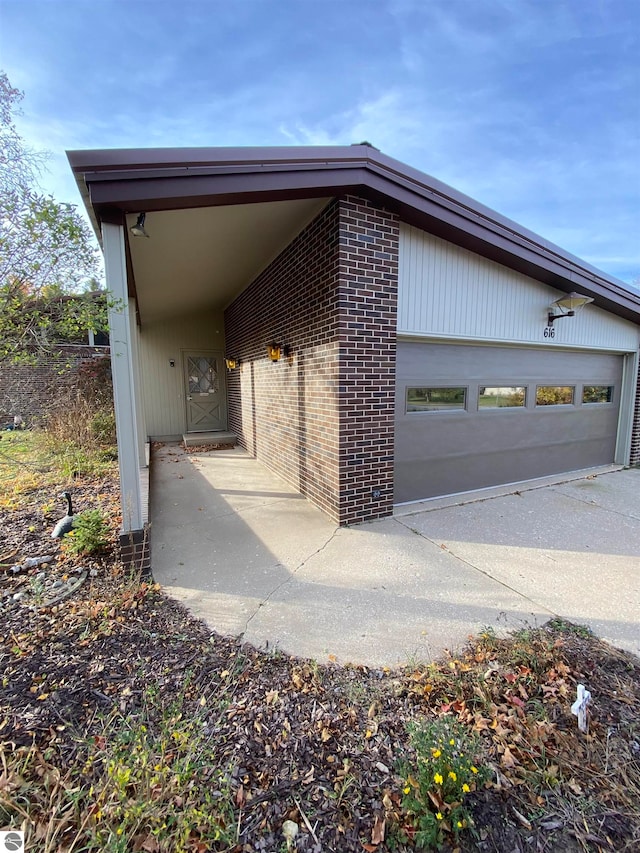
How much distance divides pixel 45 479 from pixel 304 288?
4.88m

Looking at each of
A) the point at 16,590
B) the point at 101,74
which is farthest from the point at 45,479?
the point at 101,74

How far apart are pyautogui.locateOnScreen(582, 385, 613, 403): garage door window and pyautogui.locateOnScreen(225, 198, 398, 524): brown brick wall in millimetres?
4571

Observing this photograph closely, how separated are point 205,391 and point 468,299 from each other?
8036 millimetres

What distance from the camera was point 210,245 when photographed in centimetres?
512

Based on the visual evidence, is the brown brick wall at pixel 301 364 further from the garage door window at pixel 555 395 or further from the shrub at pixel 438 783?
the garage door window at pixel 555 395

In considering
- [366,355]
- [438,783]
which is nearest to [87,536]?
[438,783]

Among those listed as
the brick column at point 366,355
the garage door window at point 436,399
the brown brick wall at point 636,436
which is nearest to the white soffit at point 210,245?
the brick column at point 366,355

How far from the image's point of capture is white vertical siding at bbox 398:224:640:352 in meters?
4.56

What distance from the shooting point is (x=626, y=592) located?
296 centimetres

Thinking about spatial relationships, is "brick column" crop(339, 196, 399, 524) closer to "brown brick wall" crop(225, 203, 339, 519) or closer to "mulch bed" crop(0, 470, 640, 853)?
"brown brick wall" crop(225, 203, 339, 519)

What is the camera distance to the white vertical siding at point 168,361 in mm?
10383

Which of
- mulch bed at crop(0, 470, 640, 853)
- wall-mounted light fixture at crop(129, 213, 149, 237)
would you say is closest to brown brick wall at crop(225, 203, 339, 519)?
wall-mounted light fixture at crop(129, 213, 149, 237)

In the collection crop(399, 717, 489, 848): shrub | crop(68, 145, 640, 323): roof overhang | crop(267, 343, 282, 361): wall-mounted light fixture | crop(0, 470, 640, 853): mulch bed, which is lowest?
crop(0, 470, 640, 853): mulch bed

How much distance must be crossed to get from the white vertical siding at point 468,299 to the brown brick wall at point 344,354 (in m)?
0.33
